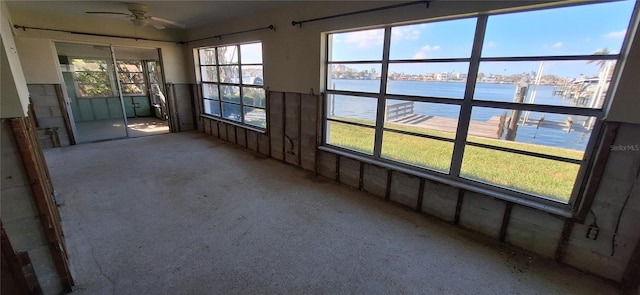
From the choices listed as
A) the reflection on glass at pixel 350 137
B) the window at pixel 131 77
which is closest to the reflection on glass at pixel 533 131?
the reflection on glass at pixel 350 137

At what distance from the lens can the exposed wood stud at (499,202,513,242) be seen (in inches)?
95.5

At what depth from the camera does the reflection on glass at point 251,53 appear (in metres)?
4.79

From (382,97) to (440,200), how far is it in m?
1.42

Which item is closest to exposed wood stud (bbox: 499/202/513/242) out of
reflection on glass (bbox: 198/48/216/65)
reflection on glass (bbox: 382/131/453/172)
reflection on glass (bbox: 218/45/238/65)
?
reflection on glass (bbox: 382/131/453/172)

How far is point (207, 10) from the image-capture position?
4418 mm

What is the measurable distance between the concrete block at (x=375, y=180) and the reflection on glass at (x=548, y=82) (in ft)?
4.63

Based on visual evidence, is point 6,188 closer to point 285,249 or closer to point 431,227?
point 285,249

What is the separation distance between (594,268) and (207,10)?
6013 mm

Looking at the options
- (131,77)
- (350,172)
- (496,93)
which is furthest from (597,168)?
(131,77)

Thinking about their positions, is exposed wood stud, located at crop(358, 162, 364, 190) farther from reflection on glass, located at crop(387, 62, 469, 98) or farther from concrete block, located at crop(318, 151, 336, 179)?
reflection on glass, located at crop(387, 62, 469, 98)

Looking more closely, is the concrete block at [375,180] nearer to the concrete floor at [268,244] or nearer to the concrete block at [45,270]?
the concrete floor at [268,244]

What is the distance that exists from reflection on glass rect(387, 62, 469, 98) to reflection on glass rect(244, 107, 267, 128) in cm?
275

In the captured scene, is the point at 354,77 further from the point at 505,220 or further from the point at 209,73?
the point at 209,73

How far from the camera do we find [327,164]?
3.99 metres
